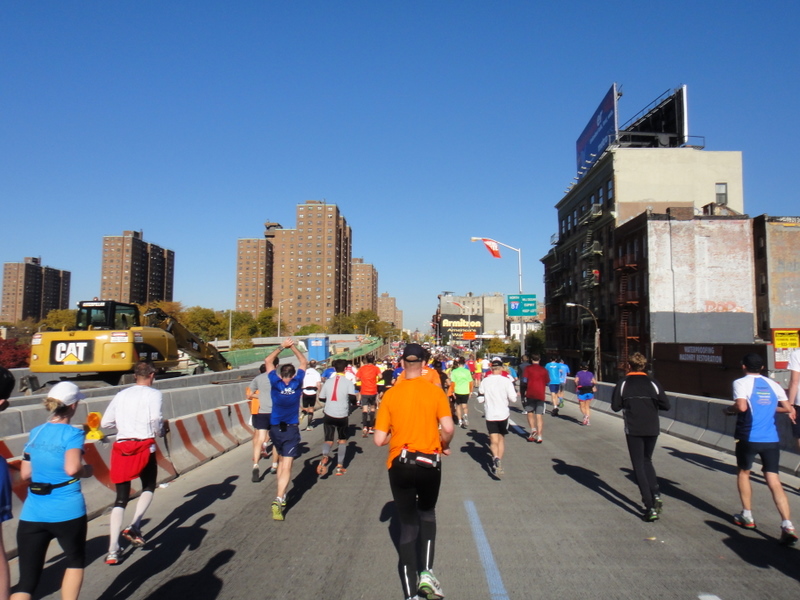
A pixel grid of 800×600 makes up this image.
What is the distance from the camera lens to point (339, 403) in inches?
363

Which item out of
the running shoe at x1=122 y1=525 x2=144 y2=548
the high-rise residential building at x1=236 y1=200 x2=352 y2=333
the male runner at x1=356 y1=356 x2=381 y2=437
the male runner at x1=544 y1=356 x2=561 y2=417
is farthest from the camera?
the high-rise residential building at x1=236 y1=200 x2=352 y2=333

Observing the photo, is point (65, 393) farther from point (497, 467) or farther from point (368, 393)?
point (368, 393)

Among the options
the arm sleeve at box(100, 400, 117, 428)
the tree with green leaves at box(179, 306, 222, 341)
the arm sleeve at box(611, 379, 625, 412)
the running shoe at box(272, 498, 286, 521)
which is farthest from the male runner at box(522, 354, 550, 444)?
the tree with green leaves at box(179, 306, 222, 341)

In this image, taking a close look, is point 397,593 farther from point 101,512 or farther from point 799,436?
point 799,436

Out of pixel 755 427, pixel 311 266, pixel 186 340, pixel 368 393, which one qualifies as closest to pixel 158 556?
pixel 755 427

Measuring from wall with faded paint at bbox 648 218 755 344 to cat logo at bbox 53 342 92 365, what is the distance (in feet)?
112

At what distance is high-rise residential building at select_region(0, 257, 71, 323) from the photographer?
160375mm

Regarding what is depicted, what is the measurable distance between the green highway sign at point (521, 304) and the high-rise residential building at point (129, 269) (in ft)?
430

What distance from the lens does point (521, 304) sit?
33875mm

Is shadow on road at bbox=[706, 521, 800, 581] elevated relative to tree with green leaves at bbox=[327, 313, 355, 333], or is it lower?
lower

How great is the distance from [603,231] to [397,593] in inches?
1876

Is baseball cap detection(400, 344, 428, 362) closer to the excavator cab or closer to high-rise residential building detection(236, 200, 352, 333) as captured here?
the excavator cab

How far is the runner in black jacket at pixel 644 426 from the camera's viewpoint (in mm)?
6602

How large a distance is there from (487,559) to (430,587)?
105cm
